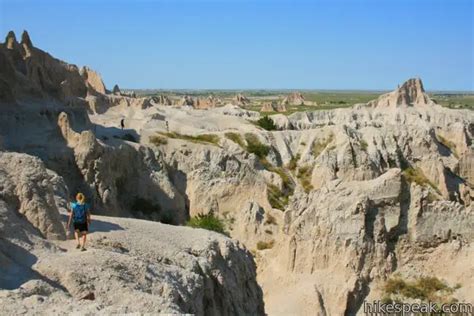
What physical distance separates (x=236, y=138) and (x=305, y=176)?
5786 millimetres

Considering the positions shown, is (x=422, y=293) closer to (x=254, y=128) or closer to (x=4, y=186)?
(x=4, y=186)

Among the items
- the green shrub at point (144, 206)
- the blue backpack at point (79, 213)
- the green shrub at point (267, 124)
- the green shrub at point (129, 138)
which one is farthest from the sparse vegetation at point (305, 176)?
the blue backpack at point (79, 213)

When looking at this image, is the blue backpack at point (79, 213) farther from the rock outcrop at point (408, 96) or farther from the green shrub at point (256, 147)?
the rock outcrop at point (408, 96)

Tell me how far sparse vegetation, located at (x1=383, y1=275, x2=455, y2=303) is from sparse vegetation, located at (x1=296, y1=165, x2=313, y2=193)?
20.9 m

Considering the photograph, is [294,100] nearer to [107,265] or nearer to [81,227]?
[81,227]

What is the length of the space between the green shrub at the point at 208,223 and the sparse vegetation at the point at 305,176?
27.0 ft

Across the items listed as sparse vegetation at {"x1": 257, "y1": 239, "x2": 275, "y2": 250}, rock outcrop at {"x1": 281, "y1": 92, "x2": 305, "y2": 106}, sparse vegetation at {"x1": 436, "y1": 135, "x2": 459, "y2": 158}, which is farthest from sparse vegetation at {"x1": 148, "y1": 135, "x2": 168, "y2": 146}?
rock outcrop at {"x1": 281, "y1": 92, "x2": 305, "y2": 106}

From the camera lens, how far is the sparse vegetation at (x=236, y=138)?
47213 mm

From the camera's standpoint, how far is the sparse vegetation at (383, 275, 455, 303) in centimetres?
2236

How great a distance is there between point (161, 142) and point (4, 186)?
90.3 ft

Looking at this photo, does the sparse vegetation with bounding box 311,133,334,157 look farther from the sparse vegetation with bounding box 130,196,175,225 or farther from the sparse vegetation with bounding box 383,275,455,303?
the sparse vegetation with bounding box 383,275,455,303

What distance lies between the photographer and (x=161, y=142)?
43.3 m

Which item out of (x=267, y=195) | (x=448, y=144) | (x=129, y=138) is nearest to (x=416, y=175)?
(x=267, y=195)

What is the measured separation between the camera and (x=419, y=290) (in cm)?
2264
